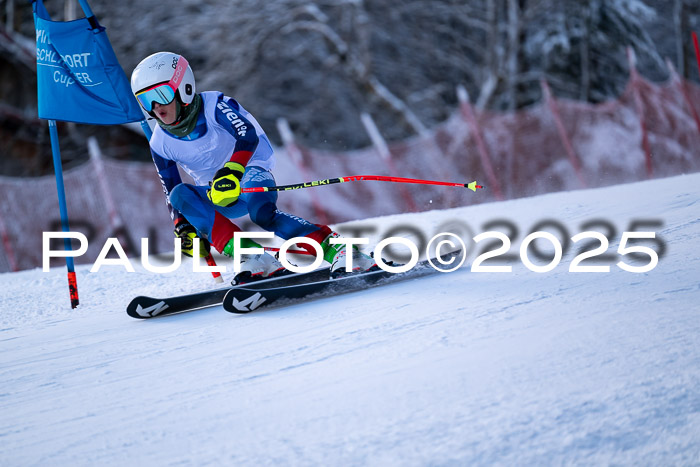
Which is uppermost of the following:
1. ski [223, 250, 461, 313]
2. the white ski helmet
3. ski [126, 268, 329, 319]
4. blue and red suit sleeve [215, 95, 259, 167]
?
the white ski helmet

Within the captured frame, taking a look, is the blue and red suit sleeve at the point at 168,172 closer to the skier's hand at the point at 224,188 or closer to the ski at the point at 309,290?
the skier's hand at the point at 224,188

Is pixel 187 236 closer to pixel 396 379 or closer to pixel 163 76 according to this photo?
pixel 163 76

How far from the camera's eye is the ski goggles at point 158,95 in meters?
3.65

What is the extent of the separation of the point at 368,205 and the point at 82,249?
151 inches

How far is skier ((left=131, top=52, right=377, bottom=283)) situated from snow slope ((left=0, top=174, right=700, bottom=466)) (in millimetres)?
475

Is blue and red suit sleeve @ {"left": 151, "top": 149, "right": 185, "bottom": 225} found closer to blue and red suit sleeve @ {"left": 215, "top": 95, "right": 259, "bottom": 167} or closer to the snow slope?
blue and red suit sleeve @ {"left": 215, "top": 95, "right": 259, "bottom": 167}

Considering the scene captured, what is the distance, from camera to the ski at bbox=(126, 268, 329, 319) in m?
3.62

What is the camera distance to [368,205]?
9.94 metres

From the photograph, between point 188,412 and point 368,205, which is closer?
point 188,412

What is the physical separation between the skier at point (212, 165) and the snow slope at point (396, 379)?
0.47m

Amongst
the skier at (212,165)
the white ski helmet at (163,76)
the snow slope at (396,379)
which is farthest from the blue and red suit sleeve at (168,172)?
the snow slope at (396,379)

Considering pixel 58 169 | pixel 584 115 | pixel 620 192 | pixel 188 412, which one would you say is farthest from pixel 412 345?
pixel 584 115

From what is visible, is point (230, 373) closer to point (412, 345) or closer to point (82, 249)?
point (412, 345)

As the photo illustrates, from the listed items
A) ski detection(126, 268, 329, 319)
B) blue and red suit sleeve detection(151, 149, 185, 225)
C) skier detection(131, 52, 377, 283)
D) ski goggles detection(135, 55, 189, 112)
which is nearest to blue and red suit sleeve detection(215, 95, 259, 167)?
skier detection(131, 52, 377, 283)
